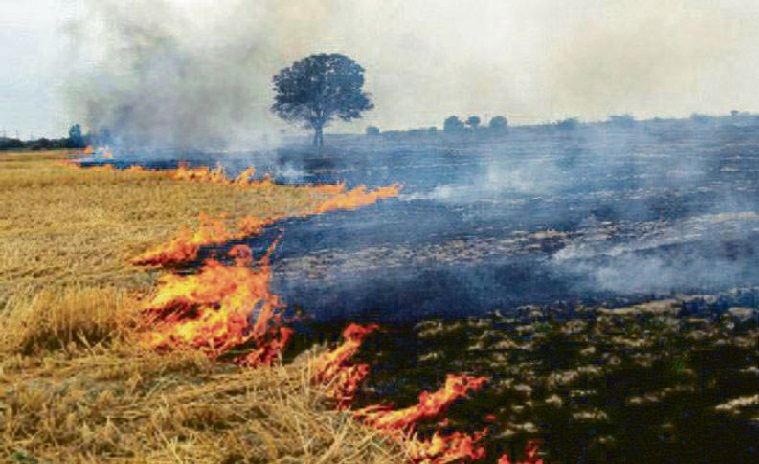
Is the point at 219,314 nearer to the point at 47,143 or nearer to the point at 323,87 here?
the point at 323,87

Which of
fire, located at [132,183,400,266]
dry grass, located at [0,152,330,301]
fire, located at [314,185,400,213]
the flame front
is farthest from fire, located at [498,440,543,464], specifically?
fire, located at [314,185,400,213]

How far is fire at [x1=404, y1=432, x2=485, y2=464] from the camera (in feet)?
14.5

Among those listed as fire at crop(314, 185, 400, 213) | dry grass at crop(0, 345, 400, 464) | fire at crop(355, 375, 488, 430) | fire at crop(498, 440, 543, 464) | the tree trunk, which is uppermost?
the tree trunk

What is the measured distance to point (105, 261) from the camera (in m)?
11.4

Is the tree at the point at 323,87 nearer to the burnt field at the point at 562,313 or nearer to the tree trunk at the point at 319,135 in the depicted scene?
the tree trunk at the point at 319,135

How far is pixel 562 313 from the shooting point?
25.3 feet

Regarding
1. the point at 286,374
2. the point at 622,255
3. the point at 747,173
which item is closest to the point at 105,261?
the point at 286,374

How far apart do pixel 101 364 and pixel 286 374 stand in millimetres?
2046

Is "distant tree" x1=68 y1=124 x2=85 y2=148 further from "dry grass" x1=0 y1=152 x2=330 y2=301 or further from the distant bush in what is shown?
"dry grass" x1=0 y1=152 x2=330 y2=301

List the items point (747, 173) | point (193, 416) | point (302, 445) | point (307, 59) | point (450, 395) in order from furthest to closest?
1. point (307, 59)
2. point (747, 173)
3. point (450, 395)
4. point (193, 416)
5. point (302, 445)

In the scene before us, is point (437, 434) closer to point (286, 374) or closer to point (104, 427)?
point (286, 374)

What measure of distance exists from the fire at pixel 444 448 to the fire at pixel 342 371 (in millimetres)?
945

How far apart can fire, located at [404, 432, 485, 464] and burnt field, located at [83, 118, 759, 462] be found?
0.15 metres

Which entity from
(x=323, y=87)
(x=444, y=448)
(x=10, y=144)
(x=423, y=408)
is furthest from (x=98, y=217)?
(x=10, y=144)
